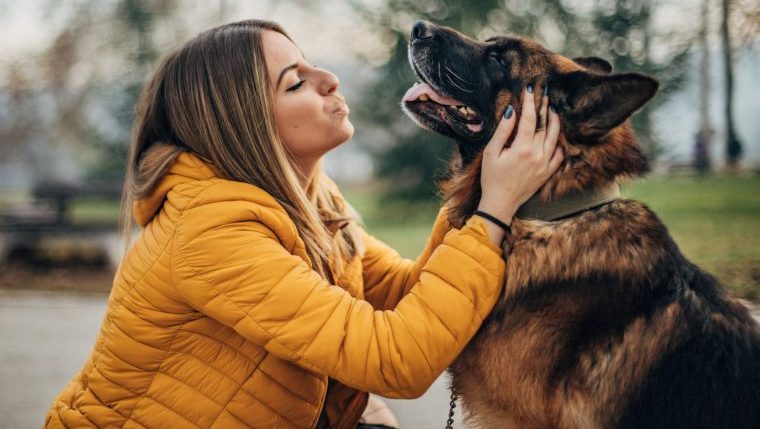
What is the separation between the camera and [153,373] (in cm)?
196

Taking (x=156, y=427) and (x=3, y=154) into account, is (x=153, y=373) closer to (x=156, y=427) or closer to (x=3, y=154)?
(x=156, y=427)

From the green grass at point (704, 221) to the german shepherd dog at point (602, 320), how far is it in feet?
1.00

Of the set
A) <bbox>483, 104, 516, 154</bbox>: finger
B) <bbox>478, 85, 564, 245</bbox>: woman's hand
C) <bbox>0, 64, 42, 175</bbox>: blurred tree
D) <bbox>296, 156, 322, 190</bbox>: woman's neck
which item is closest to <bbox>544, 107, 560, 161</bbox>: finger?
<bbox>478, 85, 564, 245</bbox>: woman's hand

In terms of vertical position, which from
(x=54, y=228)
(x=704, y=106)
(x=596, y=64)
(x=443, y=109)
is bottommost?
(x=54, y=228)

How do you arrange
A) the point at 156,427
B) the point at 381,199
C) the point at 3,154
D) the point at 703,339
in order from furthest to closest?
the point at 3,154 → the point at 381,199 → the point at 156,427 → the point at 703,339

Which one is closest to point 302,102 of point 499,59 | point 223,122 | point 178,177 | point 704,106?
point 223,122

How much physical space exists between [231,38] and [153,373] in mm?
1204

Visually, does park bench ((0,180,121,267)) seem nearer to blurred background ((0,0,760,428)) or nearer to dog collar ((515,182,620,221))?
blurred background ((0,0,760,428))

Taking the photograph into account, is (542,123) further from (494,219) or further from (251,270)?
(251,270)

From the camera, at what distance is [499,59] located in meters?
2.30

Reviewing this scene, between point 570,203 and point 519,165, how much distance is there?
0.23m

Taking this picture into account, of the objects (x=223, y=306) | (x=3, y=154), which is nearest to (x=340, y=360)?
(x=223, y=306)

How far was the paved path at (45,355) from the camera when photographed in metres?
3.43

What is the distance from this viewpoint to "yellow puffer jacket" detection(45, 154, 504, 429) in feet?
5.76
